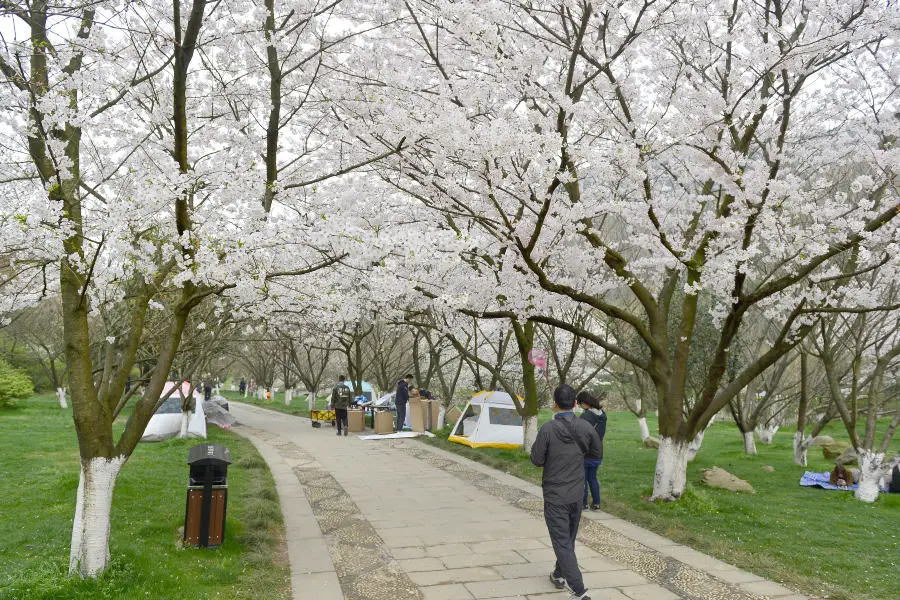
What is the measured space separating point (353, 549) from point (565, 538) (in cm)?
252

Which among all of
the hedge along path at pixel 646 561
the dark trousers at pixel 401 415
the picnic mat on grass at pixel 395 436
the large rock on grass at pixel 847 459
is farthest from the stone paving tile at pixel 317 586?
the large rock on grass at pixel 847 459

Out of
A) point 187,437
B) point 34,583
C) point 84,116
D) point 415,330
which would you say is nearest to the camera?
point 34,583

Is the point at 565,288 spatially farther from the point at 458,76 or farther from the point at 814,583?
the point at 814,583

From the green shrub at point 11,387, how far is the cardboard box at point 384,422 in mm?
14934

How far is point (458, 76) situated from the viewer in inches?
339

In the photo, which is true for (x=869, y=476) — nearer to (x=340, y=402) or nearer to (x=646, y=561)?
(x=646, y=561)

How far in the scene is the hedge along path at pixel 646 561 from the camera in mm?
5219

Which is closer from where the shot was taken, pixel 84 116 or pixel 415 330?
pixel 84 116

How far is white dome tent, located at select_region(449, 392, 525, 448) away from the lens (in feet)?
48.9

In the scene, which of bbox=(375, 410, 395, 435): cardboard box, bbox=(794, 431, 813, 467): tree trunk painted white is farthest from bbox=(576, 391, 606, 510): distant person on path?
bbox=(375, 410, 395, 435): cardboard box

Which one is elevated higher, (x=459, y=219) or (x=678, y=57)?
(x=678, y=57)

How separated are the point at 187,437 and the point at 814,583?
14.8 meters

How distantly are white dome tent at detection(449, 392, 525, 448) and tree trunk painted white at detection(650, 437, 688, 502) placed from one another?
20.2 feet

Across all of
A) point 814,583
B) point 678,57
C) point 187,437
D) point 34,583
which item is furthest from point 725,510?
point 187,437
